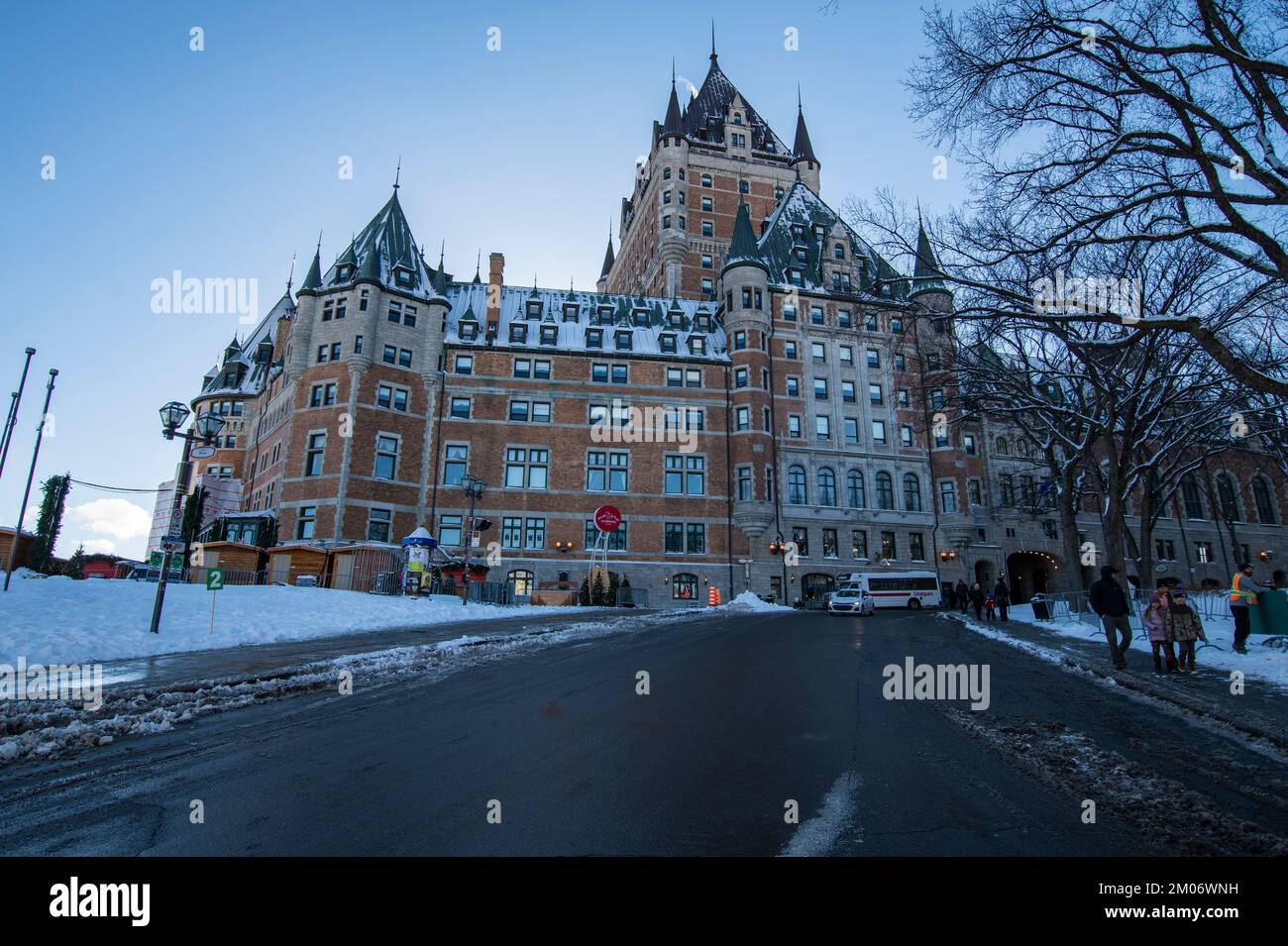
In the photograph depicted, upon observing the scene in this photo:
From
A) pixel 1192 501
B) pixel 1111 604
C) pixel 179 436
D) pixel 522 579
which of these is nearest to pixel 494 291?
pixel 522 579

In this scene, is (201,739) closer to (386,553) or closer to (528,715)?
(528,715)

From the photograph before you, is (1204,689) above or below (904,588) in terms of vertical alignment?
below

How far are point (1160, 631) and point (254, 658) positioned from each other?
1450 centimetres

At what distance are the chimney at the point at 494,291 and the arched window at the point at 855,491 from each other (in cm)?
2747

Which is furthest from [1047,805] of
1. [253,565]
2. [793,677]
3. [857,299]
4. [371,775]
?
[253,565]

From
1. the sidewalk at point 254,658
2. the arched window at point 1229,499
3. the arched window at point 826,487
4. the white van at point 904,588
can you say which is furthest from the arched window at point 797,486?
the arched window at point 1229,499

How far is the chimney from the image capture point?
45.8 meters

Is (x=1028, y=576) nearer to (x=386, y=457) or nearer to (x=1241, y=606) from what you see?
(x=1241, y=606)

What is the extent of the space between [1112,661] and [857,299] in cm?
797

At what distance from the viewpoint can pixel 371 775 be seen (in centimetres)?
417

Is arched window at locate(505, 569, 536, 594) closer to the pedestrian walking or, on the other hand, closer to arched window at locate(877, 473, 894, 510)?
arched window at locate(877, 473, 894, 510)

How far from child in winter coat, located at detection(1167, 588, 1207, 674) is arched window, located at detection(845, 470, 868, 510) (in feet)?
118

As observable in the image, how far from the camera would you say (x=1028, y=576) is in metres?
55.0

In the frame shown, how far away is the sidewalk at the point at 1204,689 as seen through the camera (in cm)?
627
